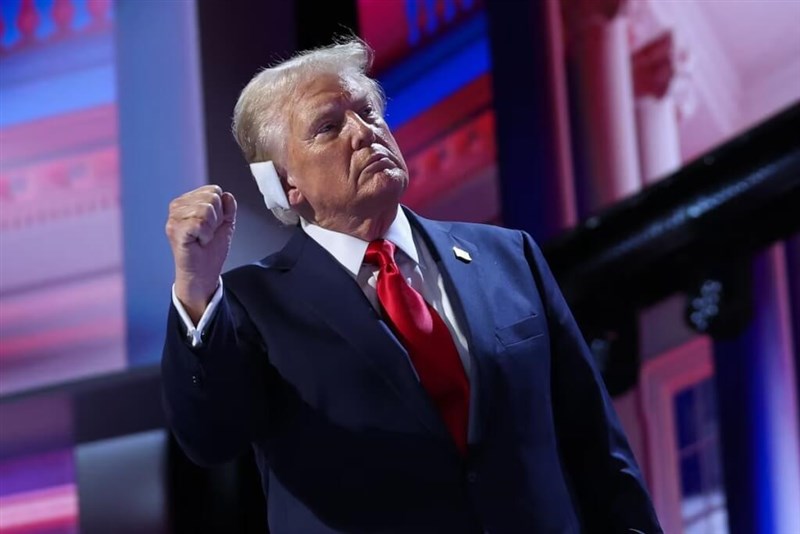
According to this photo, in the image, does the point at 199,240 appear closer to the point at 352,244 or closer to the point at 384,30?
the point at 352,244

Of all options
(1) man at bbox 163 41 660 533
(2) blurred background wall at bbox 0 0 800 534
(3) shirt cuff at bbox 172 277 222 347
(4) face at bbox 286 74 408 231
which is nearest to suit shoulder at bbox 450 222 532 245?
(1) man at bbox 163 41 660 533

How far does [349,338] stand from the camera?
3.62ft

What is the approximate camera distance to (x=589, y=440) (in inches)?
47.2

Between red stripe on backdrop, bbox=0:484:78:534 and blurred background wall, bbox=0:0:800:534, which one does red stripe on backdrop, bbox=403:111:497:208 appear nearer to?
blurred background wall, bbox=0:0:800:534

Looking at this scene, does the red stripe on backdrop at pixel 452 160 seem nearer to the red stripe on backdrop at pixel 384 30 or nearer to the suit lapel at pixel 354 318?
the red stripe on backdrop at pixel 384 30

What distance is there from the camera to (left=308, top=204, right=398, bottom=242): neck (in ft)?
3.83

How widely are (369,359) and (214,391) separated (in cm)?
16

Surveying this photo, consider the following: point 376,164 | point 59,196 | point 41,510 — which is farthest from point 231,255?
point 376,164

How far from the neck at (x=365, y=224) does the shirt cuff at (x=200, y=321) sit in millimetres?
182

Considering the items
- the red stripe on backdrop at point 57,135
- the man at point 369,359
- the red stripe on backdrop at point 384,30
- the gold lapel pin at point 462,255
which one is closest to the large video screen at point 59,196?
the red stripe on backdrop at point 57,135

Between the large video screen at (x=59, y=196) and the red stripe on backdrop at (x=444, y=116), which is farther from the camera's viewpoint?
the red stripe on backdrop at (x=444, y=116)

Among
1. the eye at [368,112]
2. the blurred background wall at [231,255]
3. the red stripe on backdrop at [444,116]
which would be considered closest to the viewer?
the eye at [368,112]

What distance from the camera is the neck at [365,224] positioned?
1168mm

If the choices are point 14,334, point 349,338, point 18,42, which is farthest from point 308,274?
point 18,42
